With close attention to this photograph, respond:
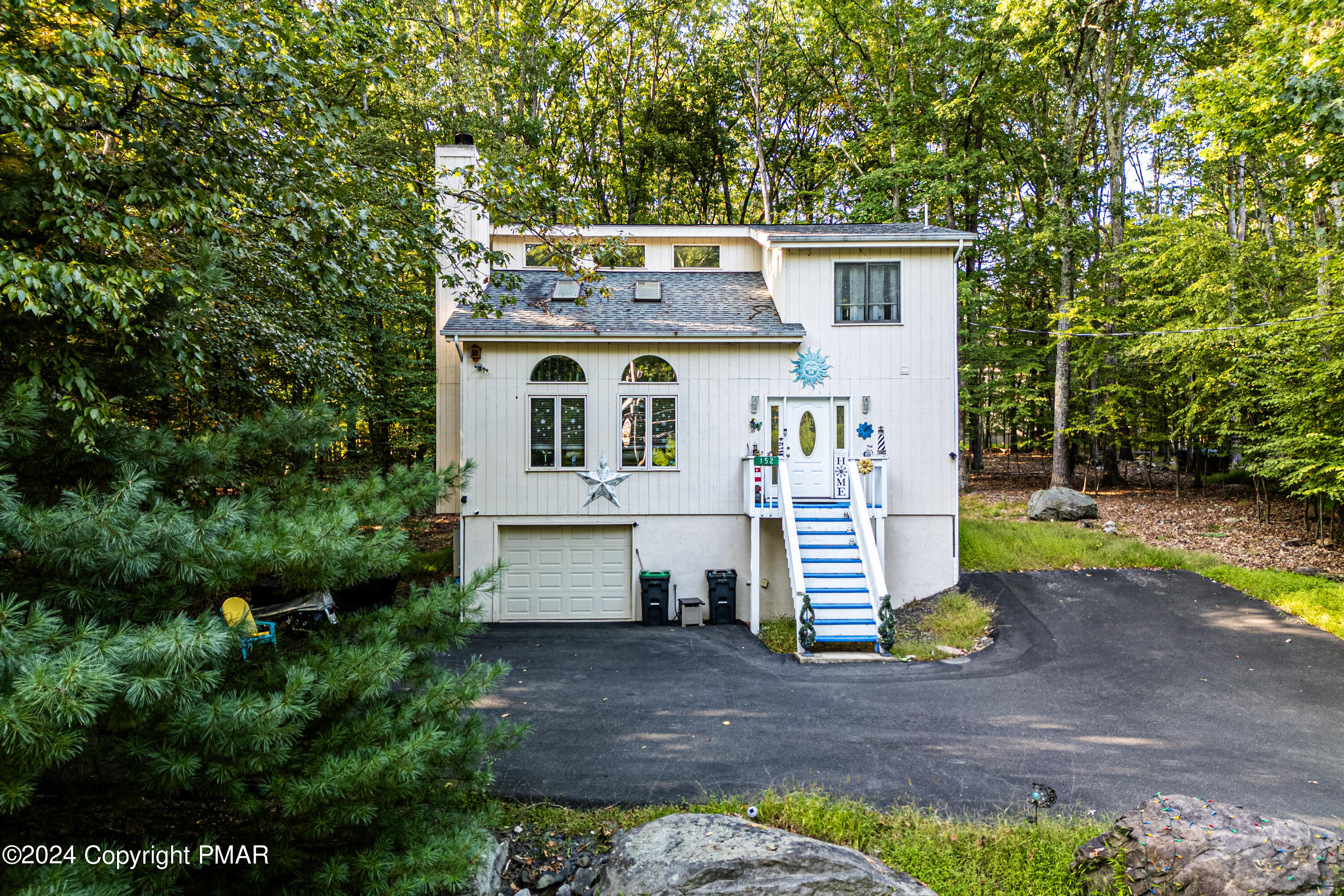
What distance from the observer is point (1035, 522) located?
13.9 meters

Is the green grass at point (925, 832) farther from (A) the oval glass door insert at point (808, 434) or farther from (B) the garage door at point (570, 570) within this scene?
(A) the oval glass door insert at point (808, 434)

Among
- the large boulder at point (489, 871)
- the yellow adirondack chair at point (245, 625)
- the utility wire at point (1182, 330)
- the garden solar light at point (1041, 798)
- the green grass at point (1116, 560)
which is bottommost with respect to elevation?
the large boulder at point (489, 871)

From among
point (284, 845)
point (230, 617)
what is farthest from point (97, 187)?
point (284, 845)

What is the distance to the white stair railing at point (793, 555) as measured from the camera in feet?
28.0

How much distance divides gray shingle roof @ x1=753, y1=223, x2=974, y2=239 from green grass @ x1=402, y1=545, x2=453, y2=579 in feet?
→ 30.5

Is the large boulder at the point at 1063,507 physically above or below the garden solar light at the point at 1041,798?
above

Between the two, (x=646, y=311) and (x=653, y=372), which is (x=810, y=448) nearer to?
(x=653, y=372)

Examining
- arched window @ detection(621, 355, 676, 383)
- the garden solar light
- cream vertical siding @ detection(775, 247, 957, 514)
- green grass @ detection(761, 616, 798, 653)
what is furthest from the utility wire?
the garden solar light

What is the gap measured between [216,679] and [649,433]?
831 centimetres

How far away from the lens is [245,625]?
2.91 meters

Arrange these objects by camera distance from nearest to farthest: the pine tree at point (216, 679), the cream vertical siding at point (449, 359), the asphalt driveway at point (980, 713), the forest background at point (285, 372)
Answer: the pine tree at point (216, 679) < the forest background at point (285, 372) < the asphalt driveway at point (980, 713) < the cream vertical siding at point (449, 359)

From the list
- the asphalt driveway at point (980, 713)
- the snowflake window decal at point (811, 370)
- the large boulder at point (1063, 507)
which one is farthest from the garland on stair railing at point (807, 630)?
the large boulder at point (1063, 507)

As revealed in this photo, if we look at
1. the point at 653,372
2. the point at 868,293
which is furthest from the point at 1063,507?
the point at 653,372

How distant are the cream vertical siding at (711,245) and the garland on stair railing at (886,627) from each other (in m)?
7.50
